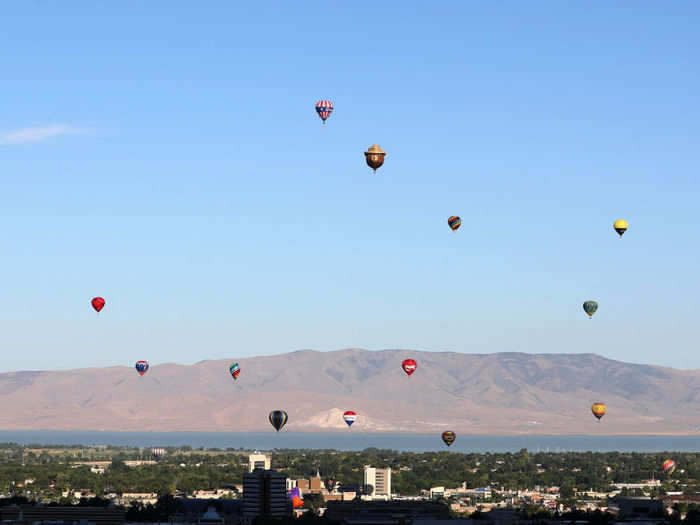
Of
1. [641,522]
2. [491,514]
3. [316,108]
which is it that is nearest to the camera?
[316,108]

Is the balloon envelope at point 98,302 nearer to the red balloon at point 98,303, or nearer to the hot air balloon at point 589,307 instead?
the red balloon at point 98,303

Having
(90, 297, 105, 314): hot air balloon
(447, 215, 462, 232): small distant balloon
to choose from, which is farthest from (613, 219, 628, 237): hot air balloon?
(90, 297, 105, 314): hot air balloon

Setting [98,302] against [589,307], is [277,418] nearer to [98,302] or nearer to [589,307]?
[98,302]

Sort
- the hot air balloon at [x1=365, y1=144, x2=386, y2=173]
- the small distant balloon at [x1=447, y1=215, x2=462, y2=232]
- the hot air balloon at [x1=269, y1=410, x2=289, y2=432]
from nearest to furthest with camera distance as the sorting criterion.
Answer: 1. the hot air balloon at [x1=365, y1=144, x2=386, y2=173]
2. the small distant balloon at [x1=447, y1=215, x2=462, y2=232]
3. the hot air balloon at [x1=269, y1=410, x2=289, y2=432]

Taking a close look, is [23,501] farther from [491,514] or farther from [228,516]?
[491,514]

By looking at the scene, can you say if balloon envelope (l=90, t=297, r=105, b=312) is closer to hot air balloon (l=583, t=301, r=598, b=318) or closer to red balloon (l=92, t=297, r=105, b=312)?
red balloon (l=92, t=297, r=105, b=312)

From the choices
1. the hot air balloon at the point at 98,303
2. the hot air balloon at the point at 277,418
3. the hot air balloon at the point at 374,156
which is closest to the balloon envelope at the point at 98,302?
the hot air balloon at the point at 98,303

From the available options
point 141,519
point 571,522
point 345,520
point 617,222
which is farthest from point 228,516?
point 617,222

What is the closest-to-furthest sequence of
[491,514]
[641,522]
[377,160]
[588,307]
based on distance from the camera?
1. [377,160]
2. [641,522]
3. [491,514]
4. [588,307]

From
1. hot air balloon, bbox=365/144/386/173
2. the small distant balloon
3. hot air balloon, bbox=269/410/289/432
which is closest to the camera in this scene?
hot air balloon, bbox=365/144/386/173

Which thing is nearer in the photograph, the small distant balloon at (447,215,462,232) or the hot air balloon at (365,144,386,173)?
Answer: the hot air balloon at (365,144,386,173)
